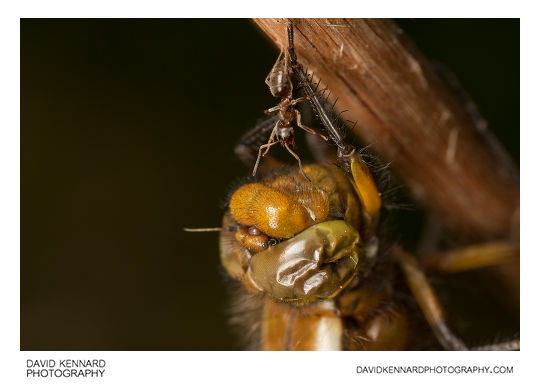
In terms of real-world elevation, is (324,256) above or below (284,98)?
below

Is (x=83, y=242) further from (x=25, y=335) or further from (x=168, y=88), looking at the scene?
(x=168, y=88)

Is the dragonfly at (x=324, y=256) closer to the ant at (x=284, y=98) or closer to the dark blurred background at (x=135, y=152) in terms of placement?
the ant at (x=284, y=98)

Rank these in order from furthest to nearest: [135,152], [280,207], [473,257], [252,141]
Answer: [135,152]
[473,257]
[252,141]
[280,207]

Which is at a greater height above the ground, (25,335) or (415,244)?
(415,244)
